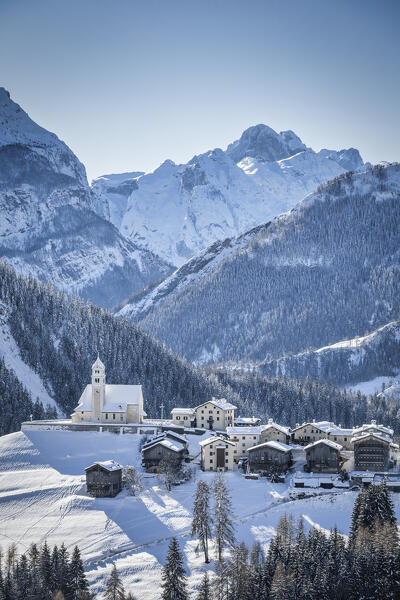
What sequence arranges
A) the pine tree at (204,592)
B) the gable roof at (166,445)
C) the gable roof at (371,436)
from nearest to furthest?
the pine tree at (204,592)
the gable roof at (371,436)
the gable roof at (166,445)

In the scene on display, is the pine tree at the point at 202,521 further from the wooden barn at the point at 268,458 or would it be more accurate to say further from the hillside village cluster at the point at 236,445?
the wooden barn at the point at 268,458

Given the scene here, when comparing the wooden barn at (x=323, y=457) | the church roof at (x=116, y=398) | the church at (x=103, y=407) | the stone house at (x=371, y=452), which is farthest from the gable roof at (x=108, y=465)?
the stone house at (x=371, y=452)

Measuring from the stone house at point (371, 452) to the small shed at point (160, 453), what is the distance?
28.1 metres

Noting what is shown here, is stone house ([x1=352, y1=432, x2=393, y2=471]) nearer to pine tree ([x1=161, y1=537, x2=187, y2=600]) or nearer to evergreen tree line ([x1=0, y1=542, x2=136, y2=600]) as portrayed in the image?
pine tree ([x1=161, y1=537, x2=187, y2=600])

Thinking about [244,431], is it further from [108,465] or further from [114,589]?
[114,589]

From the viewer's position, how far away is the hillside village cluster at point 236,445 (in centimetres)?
12812

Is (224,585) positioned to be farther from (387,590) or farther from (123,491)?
(123,491)

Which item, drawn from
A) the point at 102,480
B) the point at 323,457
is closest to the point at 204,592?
the point at 102,480

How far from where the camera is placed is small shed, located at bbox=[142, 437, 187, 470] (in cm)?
12988

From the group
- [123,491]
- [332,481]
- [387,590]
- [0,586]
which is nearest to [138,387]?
[123,491]

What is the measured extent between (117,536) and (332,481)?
111 ft

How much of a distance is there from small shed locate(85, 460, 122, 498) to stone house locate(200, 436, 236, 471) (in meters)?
16.4

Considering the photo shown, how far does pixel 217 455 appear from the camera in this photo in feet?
430

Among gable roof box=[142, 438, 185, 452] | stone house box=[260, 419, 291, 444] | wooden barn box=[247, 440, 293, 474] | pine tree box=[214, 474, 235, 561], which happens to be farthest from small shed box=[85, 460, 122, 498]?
stone house box=[260, 419, 291, 444]
